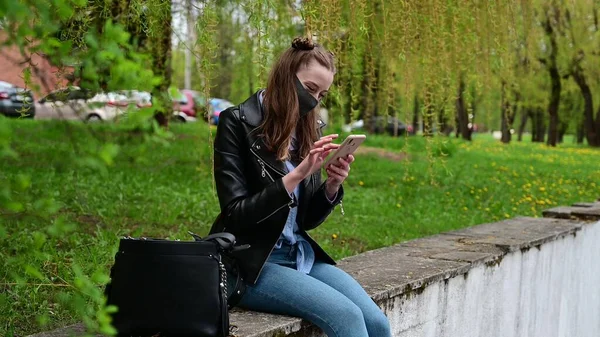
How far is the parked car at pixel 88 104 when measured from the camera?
1.46 m

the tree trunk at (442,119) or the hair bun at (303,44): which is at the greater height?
the hair bun at (303,44)

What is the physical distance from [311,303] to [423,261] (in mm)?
1294

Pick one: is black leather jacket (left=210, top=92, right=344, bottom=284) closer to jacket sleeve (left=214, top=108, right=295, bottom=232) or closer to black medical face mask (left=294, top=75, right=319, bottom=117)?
jacket sleeve (left=214, top=108, right=295, bottom=232)

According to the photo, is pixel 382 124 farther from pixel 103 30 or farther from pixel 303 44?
pixel 103 30

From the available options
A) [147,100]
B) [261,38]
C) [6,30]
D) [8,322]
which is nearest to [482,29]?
[261,38]

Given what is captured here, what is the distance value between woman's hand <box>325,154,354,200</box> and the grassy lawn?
30.3 inches

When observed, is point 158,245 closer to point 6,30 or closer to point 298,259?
point 298,259

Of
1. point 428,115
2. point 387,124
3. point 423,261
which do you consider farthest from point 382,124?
point 423,261

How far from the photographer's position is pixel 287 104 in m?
2.65

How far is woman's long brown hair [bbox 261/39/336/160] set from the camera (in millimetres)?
2631

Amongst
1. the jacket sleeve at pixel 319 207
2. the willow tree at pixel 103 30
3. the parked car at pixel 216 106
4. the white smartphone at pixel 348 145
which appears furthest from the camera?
the parked car at pixel 216 106

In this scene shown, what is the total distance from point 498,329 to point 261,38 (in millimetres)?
2037

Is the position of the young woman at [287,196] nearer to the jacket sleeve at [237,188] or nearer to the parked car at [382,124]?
the jacket sleeve at [237,188]

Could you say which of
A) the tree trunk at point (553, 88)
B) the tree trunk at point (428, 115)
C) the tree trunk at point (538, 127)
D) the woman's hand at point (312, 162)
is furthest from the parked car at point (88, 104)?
the tree trunk at point (538, 127)
